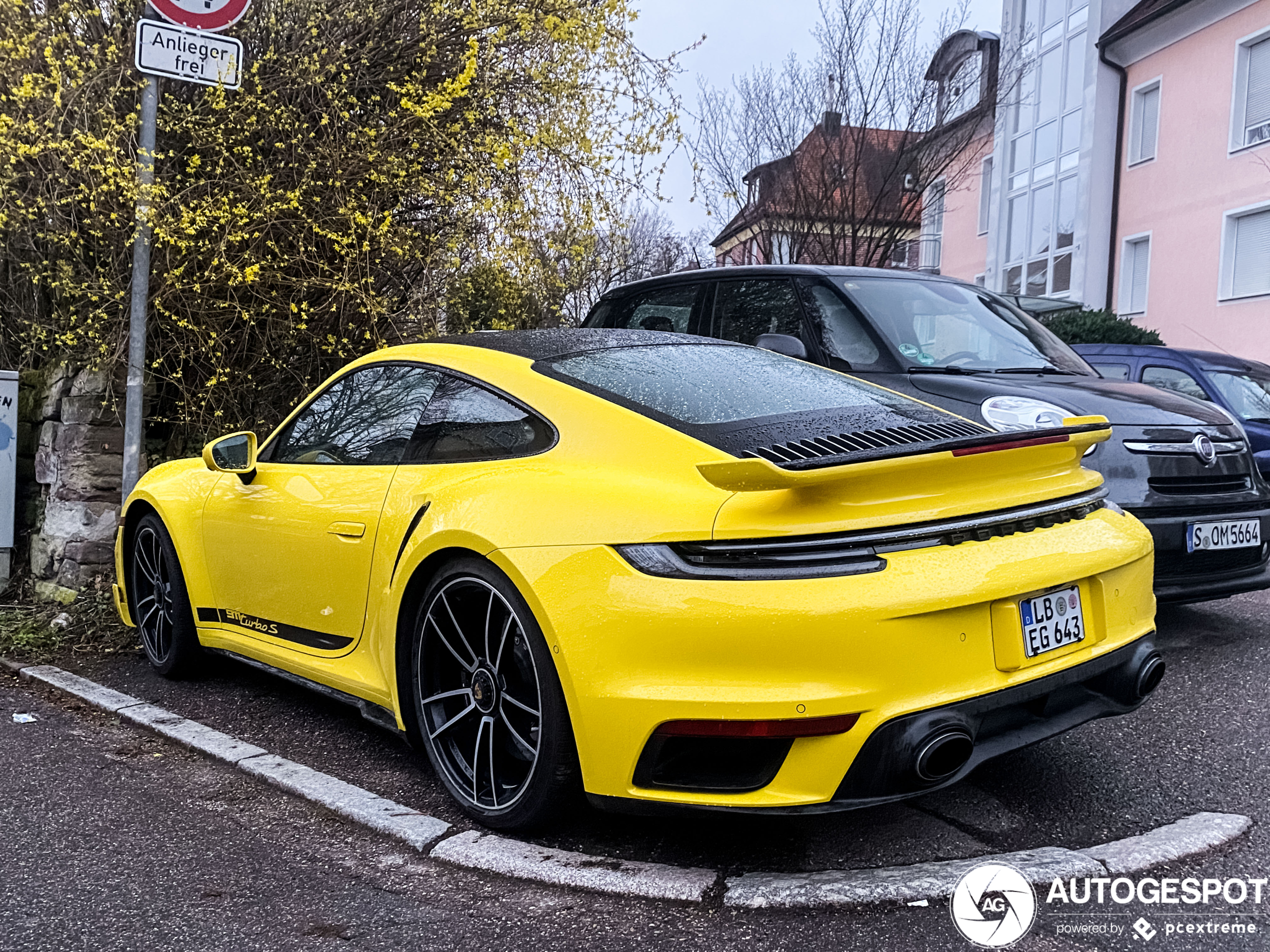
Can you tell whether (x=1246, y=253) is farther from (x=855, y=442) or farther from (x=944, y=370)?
(x=855, y=442)

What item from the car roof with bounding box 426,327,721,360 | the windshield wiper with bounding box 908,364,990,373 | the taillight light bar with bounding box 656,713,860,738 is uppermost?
the windshield wiper with bounding box 908,364,990,373

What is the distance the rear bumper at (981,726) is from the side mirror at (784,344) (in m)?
2.25

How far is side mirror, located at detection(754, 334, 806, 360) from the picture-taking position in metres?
4.92

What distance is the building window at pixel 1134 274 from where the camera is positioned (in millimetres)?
22375

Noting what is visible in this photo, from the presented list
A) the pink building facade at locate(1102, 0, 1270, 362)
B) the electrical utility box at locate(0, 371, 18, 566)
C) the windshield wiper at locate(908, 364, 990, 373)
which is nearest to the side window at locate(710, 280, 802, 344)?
the windshield wiper at locate(908, 364, 990, 373)

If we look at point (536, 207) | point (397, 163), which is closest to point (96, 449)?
point (397, 163)

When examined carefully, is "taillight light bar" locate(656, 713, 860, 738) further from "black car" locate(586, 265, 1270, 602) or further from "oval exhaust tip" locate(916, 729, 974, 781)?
"black car" locate(586, 265, 1270, 602)

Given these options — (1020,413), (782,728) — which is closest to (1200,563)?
(1020,413)

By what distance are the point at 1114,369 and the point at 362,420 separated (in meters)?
6.56

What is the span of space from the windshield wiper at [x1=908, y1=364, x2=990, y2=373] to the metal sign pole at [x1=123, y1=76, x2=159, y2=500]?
3.48m

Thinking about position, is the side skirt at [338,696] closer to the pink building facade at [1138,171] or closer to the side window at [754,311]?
the side window at [754,311]

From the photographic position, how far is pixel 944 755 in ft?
8.13

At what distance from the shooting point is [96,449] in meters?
5.85

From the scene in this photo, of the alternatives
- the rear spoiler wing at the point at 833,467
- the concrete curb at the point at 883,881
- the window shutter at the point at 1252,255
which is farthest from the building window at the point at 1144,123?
→ the concrete curb at the point at 883,881
